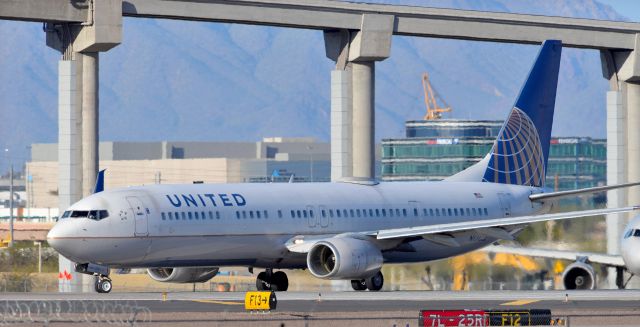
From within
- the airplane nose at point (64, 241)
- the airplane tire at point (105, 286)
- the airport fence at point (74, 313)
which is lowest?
the airplane tire at point (105, 286)

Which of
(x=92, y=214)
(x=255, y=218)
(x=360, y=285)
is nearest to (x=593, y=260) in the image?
(x=360, y=285)

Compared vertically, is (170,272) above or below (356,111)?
below

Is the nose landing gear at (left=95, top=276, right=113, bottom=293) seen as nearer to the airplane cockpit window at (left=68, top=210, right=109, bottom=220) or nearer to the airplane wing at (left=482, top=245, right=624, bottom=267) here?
the airplane cockpit window at (left=68, top=210, right=109, bottom=220)

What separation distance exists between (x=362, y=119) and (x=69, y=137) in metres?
12.9

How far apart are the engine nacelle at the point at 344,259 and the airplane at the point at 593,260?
7.65m

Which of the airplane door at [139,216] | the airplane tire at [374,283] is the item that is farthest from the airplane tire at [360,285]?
the airplane door at [139,216]

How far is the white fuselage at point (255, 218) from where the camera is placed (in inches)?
1745

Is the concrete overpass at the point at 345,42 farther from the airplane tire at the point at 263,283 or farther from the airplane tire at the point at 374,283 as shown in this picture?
the airplane tire at the point at 374,283

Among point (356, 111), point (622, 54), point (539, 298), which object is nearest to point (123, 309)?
point (539, 298)

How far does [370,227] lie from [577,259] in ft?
24.9

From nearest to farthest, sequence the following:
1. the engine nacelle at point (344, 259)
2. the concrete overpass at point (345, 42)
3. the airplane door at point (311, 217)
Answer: the engine nacelle at point (344, 259) → the airplane door at point (311, 217) → the concrete overpass at point (345, 42)

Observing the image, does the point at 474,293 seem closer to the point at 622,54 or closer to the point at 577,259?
the point at 577,259

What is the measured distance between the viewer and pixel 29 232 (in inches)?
5271

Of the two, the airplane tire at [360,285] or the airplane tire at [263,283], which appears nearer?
the airplane tire at [360,285]
